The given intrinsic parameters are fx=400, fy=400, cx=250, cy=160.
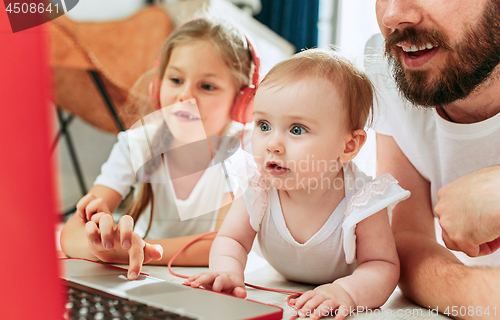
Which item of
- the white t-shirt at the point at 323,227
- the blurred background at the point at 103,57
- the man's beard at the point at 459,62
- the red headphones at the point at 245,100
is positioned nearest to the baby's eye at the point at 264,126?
the white t-shirt at the point at 323,227

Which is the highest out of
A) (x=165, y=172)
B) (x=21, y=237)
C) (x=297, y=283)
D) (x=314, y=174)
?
(x=21, y=237)

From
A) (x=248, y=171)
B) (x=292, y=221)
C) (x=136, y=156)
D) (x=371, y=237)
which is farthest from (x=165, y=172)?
(x=371, y=237)

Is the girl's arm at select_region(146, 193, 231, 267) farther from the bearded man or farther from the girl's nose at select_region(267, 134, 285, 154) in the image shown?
the bearded man

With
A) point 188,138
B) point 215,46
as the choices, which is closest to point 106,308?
point 188,138

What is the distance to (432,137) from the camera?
92 cm

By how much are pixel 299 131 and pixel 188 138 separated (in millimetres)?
402

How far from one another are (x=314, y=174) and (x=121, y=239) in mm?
324

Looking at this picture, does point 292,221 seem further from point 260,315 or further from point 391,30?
point 391,30

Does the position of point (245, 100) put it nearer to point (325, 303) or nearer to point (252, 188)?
point (252, 188)

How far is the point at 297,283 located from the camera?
75 centimetres

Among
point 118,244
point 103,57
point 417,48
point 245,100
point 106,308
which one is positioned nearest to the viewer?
point 106,308

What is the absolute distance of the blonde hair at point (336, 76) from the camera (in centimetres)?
67

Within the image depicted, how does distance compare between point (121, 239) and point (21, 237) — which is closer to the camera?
point (21, 237)

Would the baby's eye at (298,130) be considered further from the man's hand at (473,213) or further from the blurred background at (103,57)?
the blurred background at (103,57)
